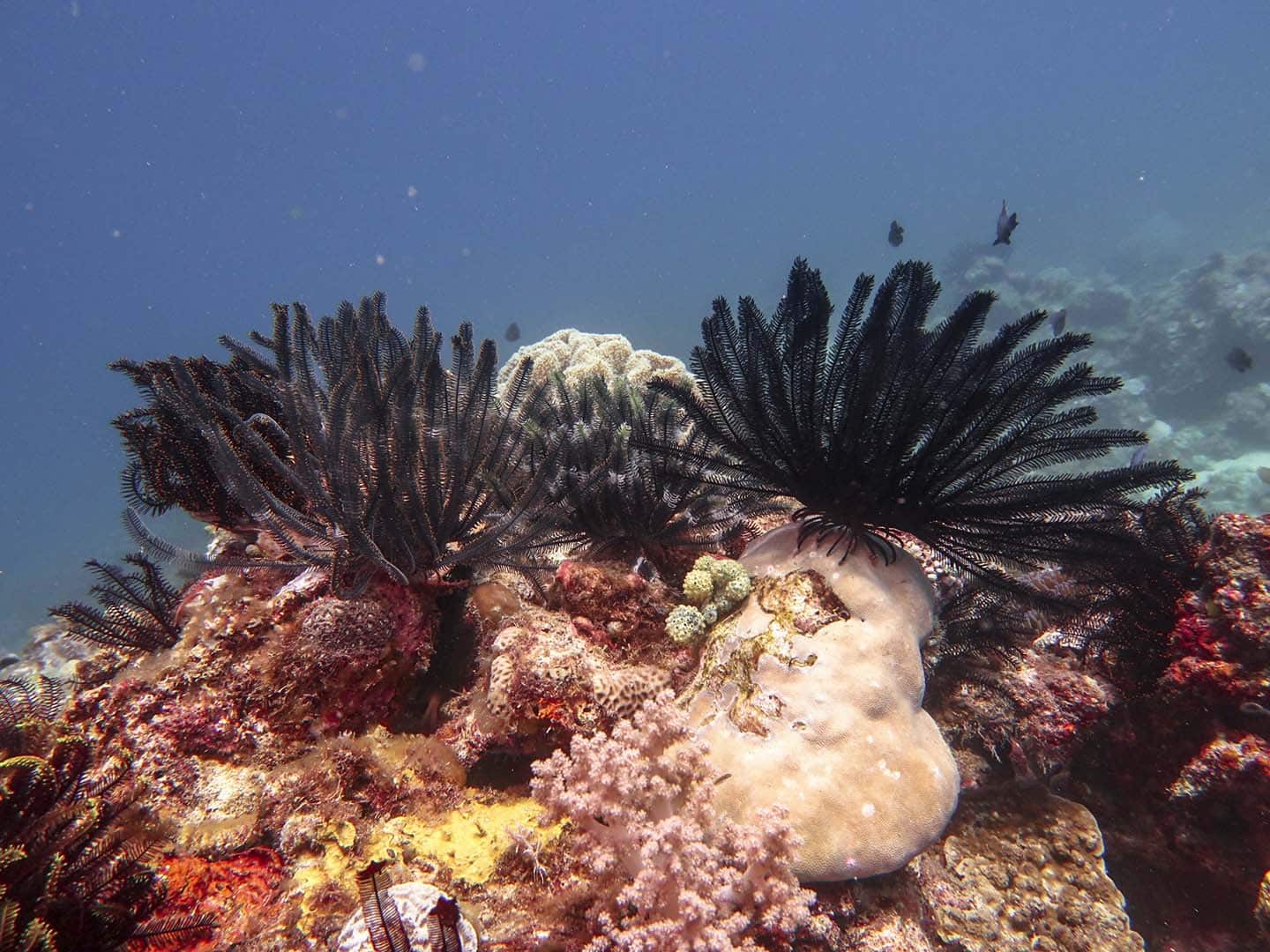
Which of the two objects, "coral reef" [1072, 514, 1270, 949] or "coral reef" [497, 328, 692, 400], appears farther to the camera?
"coral reef" [497, 328, 692, 400]

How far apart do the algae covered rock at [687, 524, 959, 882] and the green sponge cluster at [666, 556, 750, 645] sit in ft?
0.31

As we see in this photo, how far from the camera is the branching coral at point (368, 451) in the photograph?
3.42m

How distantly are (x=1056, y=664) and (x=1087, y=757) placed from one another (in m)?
0.66

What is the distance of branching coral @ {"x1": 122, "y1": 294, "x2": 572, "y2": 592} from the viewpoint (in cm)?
342

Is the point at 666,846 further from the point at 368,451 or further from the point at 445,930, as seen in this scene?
the point at 368,451

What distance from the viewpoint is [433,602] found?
4.04m

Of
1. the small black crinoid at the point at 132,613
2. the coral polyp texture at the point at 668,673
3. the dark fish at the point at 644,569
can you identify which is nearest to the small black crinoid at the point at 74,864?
the coral polyp texture at the point at 668,673

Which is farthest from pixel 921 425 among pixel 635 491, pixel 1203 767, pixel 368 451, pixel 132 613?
pixel 132 613

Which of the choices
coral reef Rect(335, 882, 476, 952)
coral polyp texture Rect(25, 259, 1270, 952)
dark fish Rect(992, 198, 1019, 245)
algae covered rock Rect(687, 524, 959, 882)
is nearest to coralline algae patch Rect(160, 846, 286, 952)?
coral polyp texture Rect(25, 259, 1270, 952)

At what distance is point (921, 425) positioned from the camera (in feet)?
11.9

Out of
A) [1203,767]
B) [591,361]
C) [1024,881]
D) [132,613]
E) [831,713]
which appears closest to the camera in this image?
[831,713]

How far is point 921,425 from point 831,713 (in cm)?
177

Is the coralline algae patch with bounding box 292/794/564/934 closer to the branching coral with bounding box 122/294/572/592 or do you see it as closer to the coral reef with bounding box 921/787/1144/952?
the branching coral with bounding box 122/294/572/592

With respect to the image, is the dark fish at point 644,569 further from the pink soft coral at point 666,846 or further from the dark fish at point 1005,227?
the dark fish at point 1005,227
